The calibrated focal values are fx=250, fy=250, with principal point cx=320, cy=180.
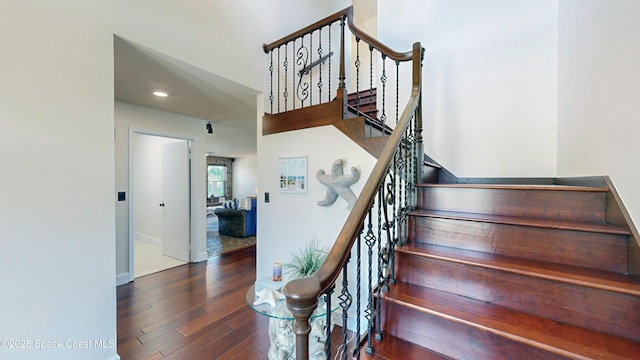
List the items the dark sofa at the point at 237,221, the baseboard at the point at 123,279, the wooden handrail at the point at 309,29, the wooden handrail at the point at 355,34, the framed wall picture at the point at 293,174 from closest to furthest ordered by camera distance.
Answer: the wooden handrail at the point at 355,34 < the wooden handrail at the point at 309,29 < the framed wall picture at the point at 293,174 < the baseboard at the point at 123,279 < the dark sofa at the point at 237,221

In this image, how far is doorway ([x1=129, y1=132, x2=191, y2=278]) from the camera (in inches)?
163

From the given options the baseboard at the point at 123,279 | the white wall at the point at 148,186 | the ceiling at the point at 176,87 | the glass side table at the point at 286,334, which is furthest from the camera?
the white wall at the point at 148,186

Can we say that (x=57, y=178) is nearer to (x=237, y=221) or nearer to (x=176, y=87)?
(x=176, y=87)

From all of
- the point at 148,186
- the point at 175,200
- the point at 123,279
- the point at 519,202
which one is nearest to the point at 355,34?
the point at 519,202

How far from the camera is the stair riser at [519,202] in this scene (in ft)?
4.37

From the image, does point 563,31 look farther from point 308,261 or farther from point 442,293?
point 308,261

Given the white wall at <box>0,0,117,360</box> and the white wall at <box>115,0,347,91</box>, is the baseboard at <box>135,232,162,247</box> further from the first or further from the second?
the white wall at <box>115,0,347,91</box>

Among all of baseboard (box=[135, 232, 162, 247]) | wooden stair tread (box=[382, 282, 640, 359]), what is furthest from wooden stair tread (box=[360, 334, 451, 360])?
baseboard (box=[135, 232, 162, 247])

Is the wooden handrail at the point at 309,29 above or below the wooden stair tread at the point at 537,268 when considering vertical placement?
above

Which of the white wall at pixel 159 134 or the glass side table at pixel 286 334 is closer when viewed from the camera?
the glass side table at pixel 286 334

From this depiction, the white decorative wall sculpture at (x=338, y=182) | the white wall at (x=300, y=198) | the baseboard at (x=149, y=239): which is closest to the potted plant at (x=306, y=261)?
the white wall at (x=300, y=198)

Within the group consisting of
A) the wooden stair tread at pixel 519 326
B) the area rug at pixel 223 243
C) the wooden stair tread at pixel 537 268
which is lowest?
the area rug at pixel 223 243

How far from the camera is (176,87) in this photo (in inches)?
108

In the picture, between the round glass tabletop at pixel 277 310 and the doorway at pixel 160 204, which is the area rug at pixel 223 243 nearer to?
the doorway at pixel 160 204
